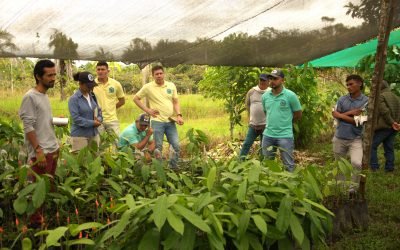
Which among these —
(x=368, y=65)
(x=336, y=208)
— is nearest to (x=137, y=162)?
(x=336, y=208)

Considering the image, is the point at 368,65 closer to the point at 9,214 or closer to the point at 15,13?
the point at 15,13

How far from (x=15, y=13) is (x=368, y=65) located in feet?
12.0

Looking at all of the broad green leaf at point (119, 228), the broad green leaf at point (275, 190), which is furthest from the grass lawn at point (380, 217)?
the broad green leaf at point (119, 228)

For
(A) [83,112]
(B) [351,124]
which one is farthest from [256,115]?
(A) [83,112]

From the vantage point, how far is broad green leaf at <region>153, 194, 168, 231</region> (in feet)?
4.65

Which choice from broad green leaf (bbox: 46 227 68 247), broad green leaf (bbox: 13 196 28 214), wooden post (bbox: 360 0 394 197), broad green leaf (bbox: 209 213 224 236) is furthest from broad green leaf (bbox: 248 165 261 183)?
wooden post (bbox: 360 0 394 197)

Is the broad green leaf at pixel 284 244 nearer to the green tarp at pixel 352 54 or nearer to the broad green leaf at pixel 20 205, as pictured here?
the broad green leaf at pixel 20 205

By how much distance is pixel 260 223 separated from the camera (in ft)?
5.29

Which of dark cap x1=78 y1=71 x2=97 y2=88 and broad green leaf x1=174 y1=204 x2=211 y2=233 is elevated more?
dark cap x1=78 y1=71 x2=97 y2=88

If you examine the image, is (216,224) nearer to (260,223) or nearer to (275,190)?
(260,223)

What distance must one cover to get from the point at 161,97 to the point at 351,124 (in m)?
1.94

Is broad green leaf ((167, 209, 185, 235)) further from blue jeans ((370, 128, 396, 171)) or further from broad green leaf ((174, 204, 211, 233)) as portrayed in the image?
blue jeans ((370, 128, 396, 171))

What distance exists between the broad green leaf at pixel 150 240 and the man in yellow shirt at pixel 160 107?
297 cm

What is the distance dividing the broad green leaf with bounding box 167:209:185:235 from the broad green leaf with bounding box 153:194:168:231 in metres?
0.02
